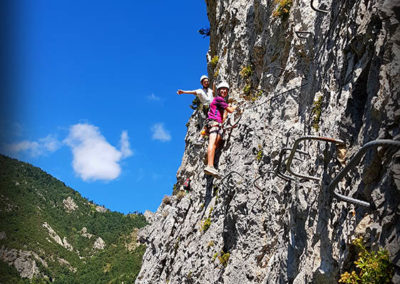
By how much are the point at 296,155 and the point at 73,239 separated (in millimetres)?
114841

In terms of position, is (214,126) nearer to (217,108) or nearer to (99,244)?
(217,108)

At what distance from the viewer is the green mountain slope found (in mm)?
75875

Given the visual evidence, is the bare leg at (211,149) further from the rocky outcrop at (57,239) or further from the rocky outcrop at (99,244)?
the rocky outcrop at (99,244)

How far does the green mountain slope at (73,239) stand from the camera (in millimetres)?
75875

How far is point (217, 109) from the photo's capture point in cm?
1219

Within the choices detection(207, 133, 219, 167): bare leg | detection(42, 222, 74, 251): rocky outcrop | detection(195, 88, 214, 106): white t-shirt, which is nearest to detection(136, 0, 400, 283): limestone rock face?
detection(207, 133, 219, 167): bare leg

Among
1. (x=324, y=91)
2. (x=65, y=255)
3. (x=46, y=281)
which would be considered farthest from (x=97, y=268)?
(x=324, y=91)

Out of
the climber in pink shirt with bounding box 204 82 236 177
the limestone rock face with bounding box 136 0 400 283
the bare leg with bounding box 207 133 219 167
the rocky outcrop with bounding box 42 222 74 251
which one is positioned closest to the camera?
the limestone rock face with bounding box 136 0 400 283

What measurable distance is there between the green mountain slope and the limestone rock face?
161 feet

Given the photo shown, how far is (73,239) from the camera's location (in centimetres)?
11181

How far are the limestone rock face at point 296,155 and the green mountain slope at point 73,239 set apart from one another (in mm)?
49144

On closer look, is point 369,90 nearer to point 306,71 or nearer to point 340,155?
point 340,155

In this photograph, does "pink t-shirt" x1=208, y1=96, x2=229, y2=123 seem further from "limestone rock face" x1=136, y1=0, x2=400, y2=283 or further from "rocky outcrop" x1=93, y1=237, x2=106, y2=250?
"rocky outcrop" x1=93, y1=237, x2=106, y2=250

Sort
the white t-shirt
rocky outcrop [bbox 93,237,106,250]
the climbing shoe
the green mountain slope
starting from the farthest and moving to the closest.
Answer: rocky outcrop [bbox 93,237,106,250] → the green mountain slope → the white t-shirt → the climbing shoe
